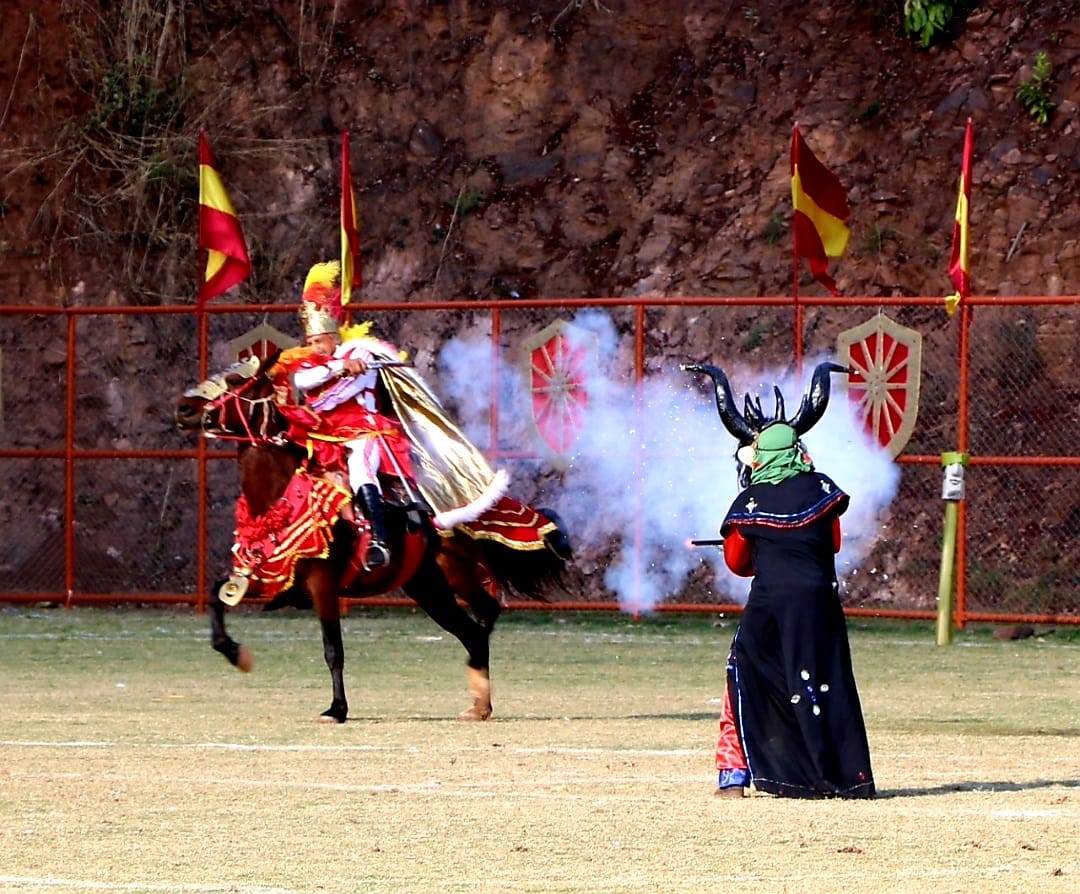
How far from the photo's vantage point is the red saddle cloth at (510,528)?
15625mm

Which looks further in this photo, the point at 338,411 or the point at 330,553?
the point at 338,411

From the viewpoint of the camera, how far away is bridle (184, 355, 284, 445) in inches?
571

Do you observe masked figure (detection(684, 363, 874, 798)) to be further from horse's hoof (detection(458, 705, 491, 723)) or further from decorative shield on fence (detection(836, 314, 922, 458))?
decorative shield on fence (detection(836, 314, 922, 458))

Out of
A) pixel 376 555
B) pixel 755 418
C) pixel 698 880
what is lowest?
pixel 698 880

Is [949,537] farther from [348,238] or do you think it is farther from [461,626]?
[461,626]

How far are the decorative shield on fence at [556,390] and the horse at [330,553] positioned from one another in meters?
7.66

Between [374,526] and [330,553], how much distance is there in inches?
12.6

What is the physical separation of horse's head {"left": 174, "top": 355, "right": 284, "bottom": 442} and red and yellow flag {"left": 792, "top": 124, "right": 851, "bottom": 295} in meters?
7.12

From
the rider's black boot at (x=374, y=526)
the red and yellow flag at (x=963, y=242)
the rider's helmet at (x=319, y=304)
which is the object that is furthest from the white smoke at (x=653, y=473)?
the rider's black boot at (x=374, y=526)

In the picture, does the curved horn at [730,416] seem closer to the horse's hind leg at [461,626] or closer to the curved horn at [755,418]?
the curved horn at [755,418]

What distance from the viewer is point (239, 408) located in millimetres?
14555

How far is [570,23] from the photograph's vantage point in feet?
100

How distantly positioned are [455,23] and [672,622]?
10.7 metres

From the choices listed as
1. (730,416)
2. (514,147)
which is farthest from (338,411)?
(514,147)
